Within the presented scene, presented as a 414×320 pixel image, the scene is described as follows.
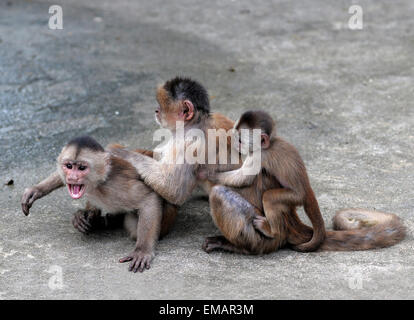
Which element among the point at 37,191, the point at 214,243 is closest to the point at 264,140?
the point at 214,243

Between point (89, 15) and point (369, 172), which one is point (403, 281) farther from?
point (89, 15)

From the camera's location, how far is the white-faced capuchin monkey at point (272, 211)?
4.92 metres

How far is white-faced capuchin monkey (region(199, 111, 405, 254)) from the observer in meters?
4.92

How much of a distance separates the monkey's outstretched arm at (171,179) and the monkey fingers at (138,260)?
526mm

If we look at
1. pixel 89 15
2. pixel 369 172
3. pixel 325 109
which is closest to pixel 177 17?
pixel 89 15

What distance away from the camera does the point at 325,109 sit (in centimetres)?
798

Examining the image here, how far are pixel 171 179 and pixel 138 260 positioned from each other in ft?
2.35

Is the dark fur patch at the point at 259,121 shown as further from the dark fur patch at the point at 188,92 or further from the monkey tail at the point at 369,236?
the monkey tail at the point at 369,236

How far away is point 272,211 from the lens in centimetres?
496

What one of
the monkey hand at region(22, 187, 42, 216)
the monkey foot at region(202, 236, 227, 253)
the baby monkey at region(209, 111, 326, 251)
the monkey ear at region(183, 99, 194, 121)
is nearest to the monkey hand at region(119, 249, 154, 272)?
the monkey foot at region(202, 236, 227, 253)

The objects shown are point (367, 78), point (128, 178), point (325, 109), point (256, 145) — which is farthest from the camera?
point (367, 78)

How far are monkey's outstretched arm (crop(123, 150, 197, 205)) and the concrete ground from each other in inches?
16.7

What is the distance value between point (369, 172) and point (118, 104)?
335cm

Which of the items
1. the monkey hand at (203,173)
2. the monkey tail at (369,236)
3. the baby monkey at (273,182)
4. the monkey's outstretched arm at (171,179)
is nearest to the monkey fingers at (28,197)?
the monkey's outstretched arm at (171,179)
